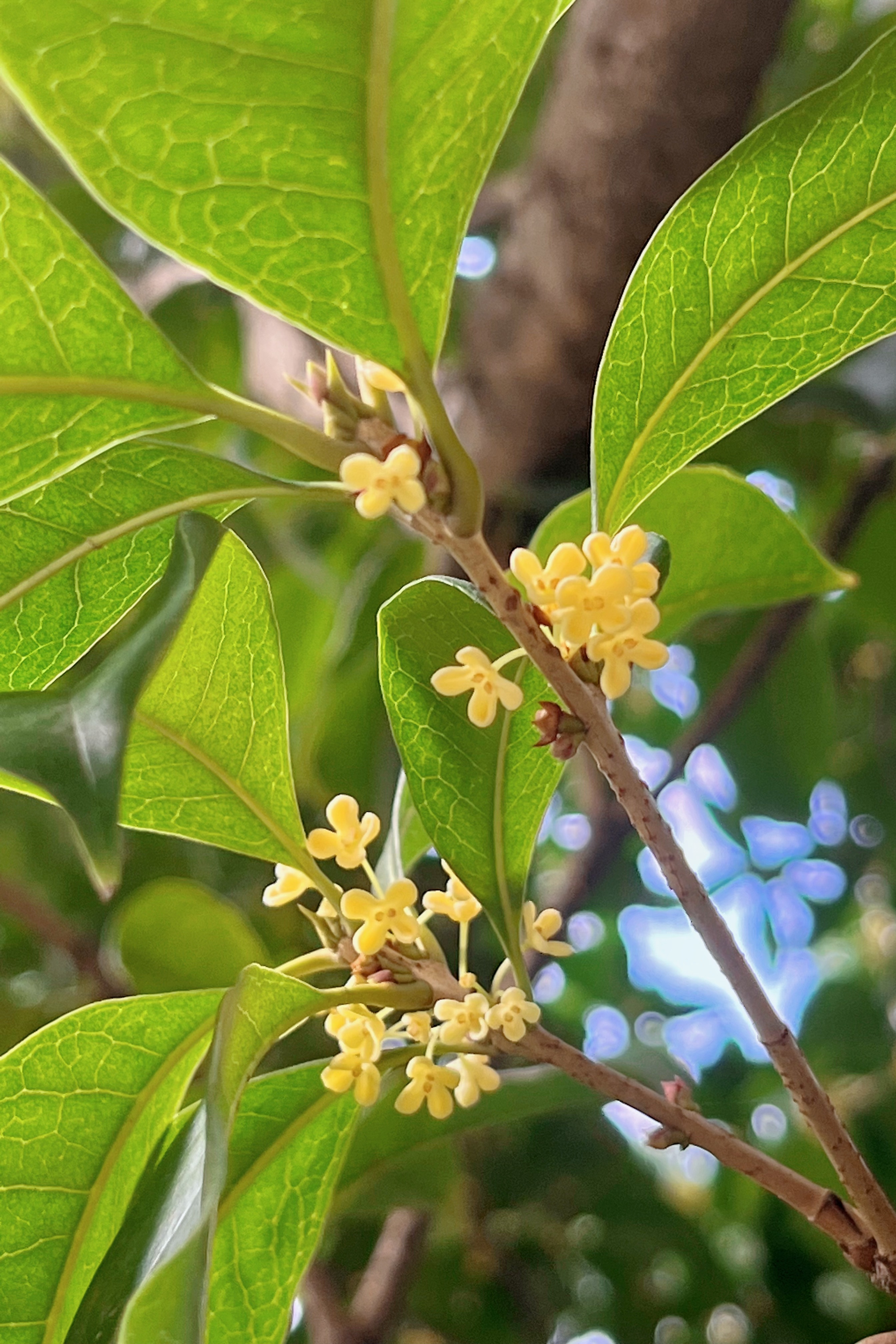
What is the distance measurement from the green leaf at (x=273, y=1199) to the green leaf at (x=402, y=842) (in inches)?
6.0

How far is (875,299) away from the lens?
61cm

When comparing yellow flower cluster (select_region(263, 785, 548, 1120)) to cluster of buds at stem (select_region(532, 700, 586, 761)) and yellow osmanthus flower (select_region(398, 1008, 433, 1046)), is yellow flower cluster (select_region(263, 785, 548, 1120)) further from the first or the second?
cluster of buds at stem (select_region(532, 700, 586, 761))

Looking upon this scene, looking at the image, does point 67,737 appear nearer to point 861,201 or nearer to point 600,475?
point 600,475

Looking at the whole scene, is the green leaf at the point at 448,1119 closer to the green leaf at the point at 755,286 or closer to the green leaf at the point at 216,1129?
the green leaf at the point at 216,1129

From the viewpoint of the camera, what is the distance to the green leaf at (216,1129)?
381 mm

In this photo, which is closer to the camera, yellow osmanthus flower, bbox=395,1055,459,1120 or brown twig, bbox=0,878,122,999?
yellow osmanthus flower, bbox=395,1055,459,1120

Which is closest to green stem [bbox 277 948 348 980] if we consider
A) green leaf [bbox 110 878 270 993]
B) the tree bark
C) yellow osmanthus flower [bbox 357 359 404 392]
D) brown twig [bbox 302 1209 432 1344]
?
yellow osmanthus flower [bbox 357 359 404 392]

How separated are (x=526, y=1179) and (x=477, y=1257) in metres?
0.20

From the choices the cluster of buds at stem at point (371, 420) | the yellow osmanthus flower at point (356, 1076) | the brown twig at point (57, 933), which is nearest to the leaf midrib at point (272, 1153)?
the yellow osmanthus flower at point (356, 1076)

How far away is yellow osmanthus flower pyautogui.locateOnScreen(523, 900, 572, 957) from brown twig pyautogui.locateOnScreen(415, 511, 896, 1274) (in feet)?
0.57

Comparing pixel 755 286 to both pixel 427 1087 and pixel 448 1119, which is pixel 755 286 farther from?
pixel 448 1119

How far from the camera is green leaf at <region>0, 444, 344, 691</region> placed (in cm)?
57

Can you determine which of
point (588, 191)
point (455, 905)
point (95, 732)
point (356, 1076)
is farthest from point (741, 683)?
point (95, 732)

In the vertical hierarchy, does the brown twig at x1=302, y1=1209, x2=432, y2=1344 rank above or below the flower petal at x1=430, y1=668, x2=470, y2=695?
below
